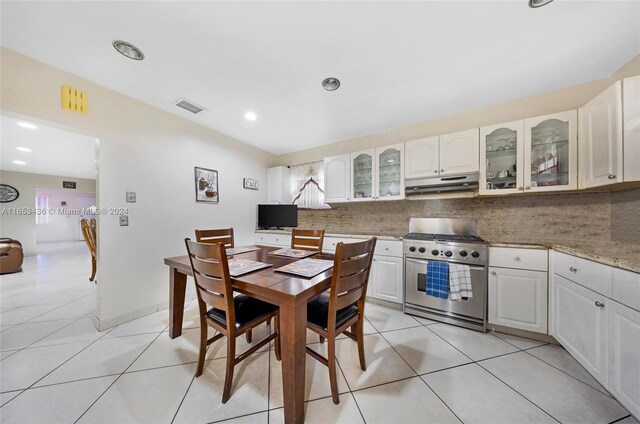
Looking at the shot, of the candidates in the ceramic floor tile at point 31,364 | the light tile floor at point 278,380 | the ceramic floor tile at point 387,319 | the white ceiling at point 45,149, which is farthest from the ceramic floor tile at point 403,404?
the white ceiling at point 45,149

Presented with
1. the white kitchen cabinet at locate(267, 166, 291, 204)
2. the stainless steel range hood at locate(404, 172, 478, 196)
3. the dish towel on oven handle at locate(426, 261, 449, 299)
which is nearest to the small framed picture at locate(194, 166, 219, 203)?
the white kitchen cabinet at locate(267, 166, 291, 204)

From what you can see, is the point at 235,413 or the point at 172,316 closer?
the point at 235,413

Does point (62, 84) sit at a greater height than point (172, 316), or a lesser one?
greater

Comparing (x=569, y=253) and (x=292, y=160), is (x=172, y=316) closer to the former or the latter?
(x=292, y=160)

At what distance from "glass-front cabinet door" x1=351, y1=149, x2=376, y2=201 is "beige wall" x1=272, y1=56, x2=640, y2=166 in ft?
0.95

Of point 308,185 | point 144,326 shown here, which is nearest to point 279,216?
point 308,185

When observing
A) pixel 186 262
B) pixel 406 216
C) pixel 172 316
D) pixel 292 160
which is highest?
pixel 292 160

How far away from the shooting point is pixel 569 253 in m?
1.58

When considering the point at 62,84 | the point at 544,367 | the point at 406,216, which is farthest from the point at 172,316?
the point at 544,367

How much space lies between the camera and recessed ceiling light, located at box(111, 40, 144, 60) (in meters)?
1.53

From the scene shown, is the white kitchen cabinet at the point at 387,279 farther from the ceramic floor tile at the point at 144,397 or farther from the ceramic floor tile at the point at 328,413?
the ceramic floor tile at the point at 144,397

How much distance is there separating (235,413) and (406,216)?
105 inches

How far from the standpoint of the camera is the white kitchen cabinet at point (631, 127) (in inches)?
56.2

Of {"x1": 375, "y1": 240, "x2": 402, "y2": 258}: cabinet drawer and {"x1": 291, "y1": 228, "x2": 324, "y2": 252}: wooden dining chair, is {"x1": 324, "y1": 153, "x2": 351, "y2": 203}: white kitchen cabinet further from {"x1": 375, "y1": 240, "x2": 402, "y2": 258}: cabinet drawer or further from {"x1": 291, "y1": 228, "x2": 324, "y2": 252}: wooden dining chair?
{"x1": 291, "y1": 228, "x2": 324, "y2": 252}: wooden dining chair
